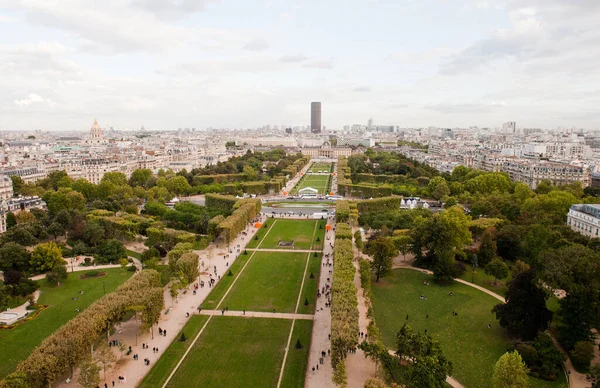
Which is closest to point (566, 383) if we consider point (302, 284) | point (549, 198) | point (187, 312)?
point (302, 284)

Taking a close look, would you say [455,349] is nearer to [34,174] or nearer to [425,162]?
[34,174]

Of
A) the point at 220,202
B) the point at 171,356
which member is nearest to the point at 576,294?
the point at 171,356

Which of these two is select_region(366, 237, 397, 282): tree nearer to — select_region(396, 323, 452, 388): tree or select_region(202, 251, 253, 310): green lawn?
select_region(202, 251, 253, 310): green lawn

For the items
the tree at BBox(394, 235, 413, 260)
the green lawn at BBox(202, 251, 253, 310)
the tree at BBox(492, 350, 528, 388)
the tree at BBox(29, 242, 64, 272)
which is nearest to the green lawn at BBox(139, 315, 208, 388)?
the green lawn at BBox(202, 251, 253, 310)

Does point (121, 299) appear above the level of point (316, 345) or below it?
above

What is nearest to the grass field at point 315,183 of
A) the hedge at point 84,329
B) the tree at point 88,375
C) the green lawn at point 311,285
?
the green lawn at point 311,285

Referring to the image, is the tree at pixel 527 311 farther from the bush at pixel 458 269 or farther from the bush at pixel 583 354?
the bush at pixel 458 269
